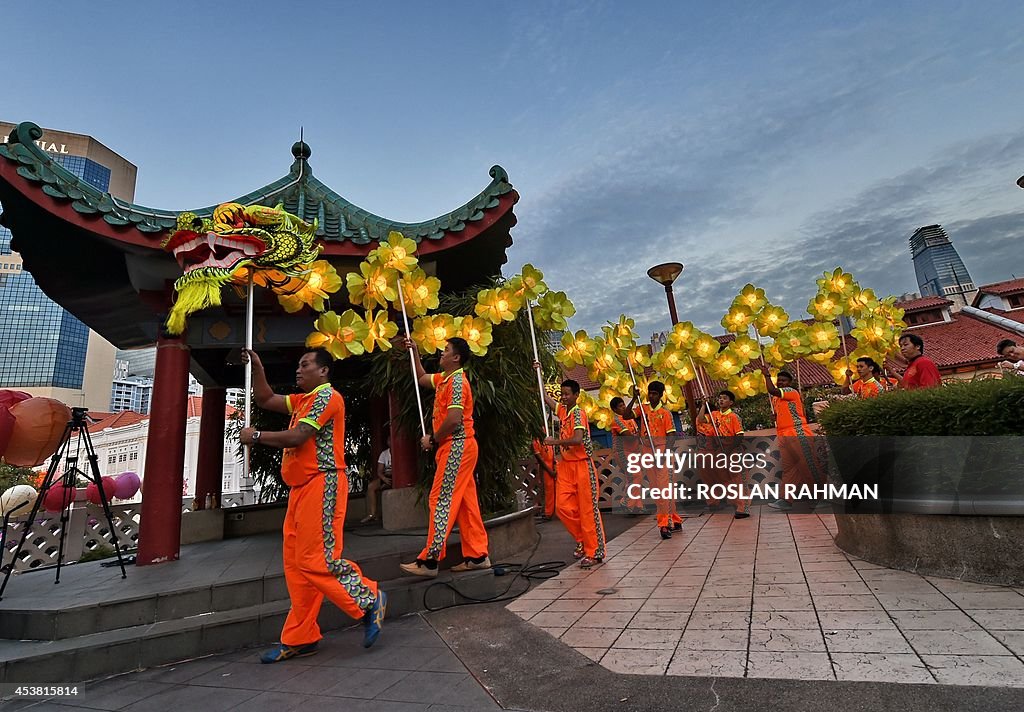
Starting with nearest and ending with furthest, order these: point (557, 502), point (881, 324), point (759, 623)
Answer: point (759, 623)
point (557, 502)
point (881, 324)

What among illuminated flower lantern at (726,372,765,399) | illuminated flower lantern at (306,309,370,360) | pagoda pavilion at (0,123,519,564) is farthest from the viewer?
illuminated flower lantern at (726,372,765,399)

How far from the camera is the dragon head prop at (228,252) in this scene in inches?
136

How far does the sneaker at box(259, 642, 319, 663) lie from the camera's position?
3031 millimetres

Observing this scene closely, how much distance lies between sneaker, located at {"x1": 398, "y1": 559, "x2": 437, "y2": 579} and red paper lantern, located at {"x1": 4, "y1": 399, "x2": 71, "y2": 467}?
3894mm

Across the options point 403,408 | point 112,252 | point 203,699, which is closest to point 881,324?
point 403,408

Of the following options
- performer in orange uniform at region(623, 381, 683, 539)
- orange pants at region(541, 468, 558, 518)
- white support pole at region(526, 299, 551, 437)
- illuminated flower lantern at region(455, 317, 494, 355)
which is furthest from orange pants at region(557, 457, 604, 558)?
orange pants at region(541, 468, 558, 518)

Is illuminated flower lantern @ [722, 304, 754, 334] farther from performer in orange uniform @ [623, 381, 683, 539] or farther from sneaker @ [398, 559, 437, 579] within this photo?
sneaker @ [398, 559, 437, 579]

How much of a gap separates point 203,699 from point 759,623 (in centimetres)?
313

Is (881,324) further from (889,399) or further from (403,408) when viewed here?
(403,408)

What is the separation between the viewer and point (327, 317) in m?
3.93

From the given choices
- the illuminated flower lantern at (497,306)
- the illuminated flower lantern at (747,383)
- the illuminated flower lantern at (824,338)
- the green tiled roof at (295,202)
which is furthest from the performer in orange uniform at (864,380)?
the green tiled roof at (295,202)

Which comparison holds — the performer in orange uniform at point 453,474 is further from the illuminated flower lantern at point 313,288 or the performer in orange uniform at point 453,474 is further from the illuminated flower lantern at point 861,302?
the illuminated flower lantern at point 861,302

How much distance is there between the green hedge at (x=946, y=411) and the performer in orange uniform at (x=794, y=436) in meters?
3.67

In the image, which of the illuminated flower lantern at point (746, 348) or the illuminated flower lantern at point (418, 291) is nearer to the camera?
the illuminated flower lantern at point (418, 291)
